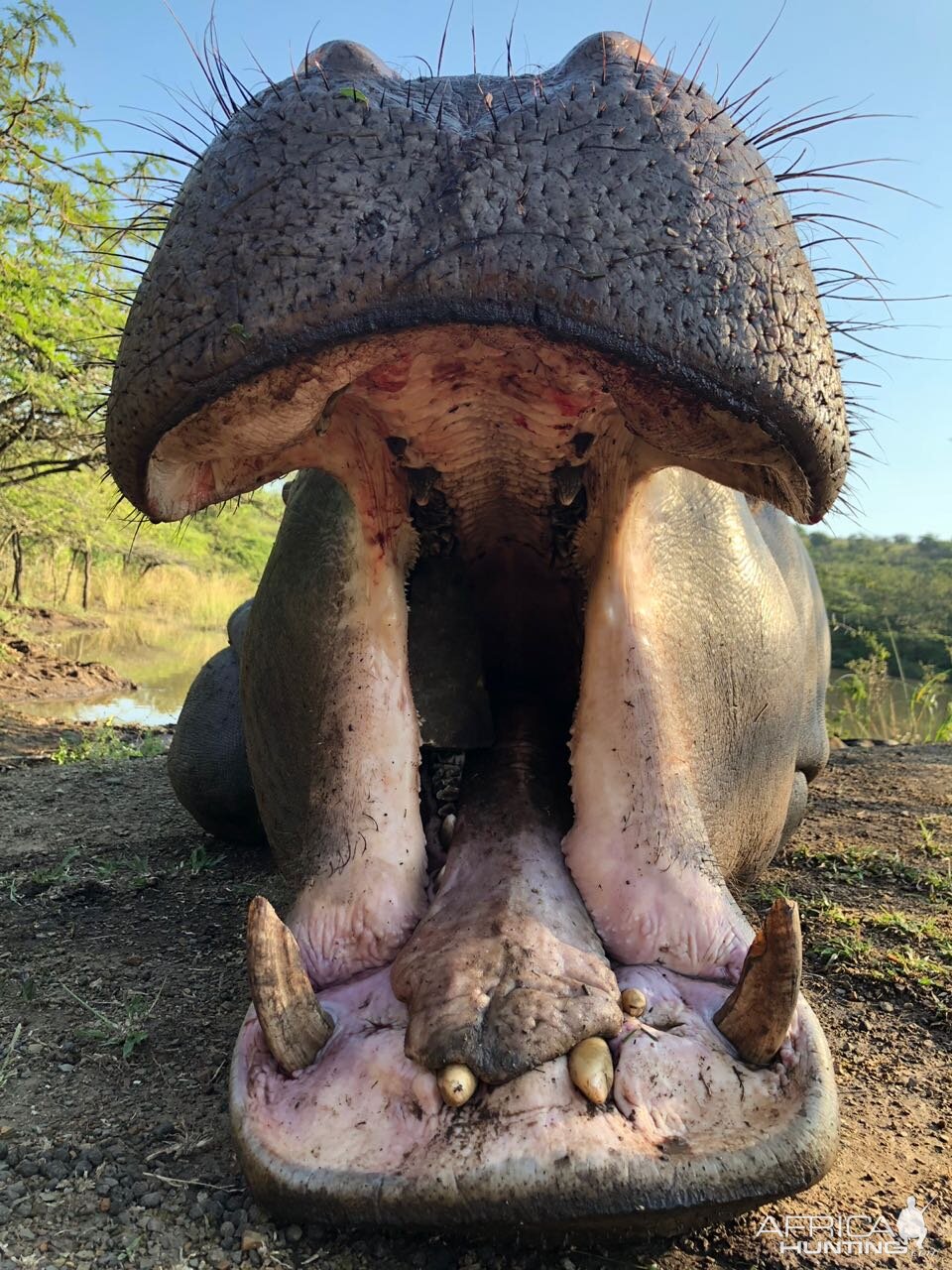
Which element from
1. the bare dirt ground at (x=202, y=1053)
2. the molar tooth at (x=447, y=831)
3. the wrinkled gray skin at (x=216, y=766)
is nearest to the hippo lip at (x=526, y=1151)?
the bare dirt ground at (x=202, y=1053)

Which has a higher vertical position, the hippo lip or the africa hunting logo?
the hippo lip

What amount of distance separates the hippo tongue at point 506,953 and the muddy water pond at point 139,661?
7.81 m

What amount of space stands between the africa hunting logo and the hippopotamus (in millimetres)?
202

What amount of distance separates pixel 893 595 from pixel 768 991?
28.6m

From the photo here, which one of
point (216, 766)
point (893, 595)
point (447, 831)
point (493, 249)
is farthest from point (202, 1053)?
point (893, 595)

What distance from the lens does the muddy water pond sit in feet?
34.2

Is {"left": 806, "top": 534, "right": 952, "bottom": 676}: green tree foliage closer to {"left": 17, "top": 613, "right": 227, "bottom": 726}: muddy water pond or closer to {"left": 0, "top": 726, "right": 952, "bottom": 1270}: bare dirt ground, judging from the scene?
{"left": 17, "top": 613, "right": 227, "bottom": 726}: muddy water pond

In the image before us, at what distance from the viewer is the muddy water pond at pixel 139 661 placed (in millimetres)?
10438

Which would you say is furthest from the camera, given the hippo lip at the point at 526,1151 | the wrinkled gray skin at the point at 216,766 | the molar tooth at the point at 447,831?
the wrinkled gray skin at the point at 216,766

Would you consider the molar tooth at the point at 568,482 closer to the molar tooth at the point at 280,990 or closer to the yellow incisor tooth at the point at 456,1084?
the molar tooth at the point at 280,990

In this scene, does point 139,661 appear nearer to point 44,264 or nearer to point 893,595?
point 44,264

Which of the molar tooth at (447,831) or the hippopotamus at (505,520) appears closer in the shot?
the hippopotamus at (505,520)

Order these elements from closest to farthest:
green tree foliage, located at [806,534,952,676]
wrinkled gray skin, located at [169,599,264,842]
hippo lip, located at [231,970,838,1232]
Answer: hippo lip, located at [231,970,838,1232] → wrinkled gray skin, located at [169,599,264,842] → green tree foliage, located at [806,534,952,676]

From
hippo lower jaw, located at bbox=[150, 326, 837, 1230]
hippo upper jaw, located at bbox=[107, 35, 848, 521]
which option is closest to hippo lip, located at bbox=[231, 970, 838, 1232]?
hippo lower jaw, located at bbox=[150, 326, 837, 1230]
